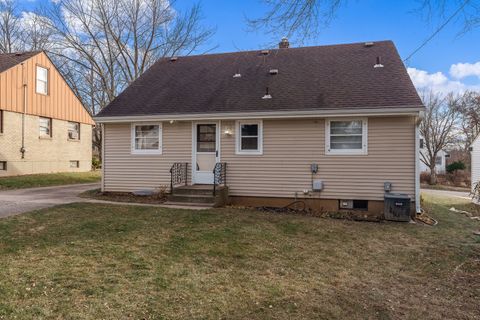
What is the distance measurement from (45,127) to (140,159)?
1044cm

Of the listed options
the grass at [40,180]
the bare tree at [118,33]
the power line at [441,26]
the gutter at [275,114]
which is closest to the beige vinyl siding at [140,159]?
the gutter at [275,114]

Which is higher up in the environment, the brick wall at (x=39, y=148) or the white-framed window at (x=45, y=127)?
the white-framed window at (x=45, y=127)

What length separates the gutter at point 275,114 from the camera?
892cm

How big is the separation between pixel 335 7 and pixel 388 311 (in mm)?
4491

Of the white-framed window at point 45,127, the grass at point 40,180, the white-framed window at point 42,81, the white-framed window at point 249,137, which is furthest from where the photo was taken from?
the white-framed window at point 45,127

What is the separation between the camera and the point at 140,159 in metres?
11.2

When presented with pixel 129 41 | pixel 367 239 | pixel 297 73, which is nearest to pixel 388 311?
pixel 367 239

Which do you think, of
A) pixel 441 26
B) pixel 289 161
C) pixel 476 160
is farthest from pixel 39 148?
pixel 476 160

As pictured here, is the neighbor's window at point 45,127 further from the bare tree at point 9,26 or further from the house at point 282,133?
the bare tree at point 9,26

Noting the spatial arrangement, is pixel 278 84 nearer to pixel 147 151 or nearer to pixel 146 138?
pixel 146 138

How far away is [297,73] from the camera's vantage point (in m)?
11.8

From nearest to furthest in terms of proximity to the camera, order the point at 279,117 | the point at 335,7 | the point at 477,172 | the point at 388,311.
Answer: the point at 388,311
the point at 335,7
the point at 279,117
the point at 477,172

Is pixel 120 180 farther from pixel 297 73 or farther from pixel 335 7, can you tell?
pixel 335 7

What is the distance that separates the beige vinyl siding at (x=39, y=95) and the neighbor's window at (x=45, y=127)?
0.98 ft
